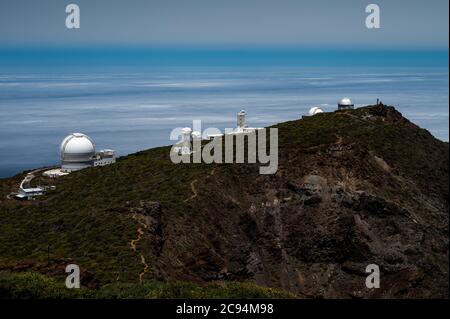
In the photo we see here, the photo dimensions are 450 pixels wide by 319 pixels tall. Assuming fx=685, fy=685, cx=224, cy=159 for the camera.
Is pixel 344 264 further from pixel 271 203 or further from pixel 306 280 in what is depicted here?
pixel 271 203

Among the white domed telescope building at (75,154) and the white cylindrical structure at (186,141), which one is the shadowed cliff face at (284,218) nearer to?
the white cylindrical structure at (186,141)

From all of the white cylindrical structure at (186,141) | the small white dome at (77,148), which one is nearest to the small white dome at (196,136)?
the white cylindrical structure at (186,141)

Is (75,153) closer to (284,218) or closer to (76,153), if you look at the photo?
(76,153)

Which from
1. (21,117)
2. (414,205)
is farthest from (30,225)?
(21,117)

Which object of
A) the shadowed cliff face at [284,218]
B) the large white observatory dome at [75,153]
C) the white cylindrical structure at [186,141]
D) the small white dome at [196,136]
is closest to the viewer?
the shadowed cliff face at [284,218]

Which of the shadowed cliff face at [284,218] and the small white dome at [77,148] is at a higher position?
the small white dome at [77,148]

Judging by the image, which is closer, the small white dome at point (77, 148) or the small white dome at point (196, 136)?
the small white dome at point (77, 148)

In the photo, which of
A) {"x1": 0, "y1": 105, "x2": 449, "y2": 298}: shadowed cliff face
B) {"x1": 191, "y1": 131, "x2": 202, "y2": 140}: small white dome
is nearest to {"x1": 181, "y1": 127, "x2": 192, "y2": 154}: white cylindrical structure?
{"x1": 0, "y1": 105, "x2": 449, "y2": 298}: shadowed cliff face
